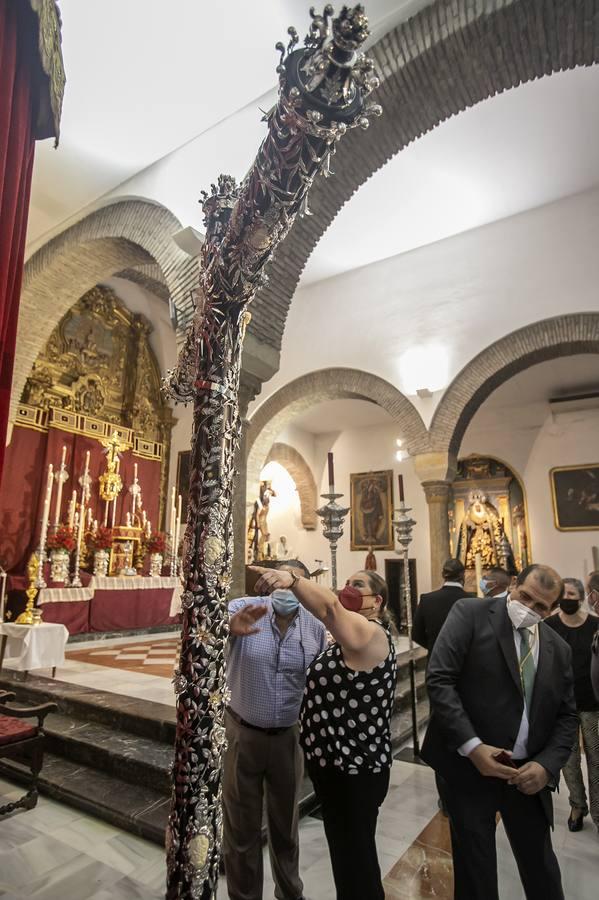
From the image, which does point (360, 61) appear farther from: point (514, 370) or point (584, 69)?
point (514, 370)

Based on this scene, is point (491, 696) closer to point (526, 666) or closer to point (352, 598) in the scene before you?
point (526, 666)

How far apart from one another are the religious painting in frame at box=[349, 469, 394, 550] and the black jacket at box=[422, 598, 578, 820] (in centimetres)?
1060

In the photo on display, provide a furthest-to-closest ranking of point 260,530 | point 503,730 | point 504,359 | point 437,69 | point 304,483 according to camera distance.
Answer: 1. point 304,483
2. point 260,530
3. point 504,359
4. point 437,69
5. point 503,730

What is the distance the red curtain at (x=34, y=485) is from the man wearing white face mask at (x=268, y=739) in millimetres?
7648

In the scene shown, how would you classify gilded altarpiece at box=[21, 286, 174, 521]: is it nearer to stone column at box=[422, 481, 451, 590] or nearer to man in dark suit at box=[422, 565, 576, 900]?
stone column at box=[422, 481, 451, 590]

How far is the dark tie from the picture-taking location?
80.4 inches

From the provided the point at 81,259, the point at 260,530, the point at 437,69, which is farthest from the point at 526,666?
the point at 260,530

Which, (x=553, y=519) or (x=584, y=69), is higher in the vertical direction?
(x=584, y=69)

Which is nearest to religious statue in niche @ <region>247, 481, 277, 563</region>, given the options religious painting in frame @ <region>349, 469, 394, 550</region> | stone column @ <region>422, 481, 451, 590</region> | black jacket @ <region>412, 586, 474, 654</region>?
religious painting in frame @ <region>349, 469, 394, 550</region>

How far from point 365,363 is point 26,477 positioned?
6.48 metres

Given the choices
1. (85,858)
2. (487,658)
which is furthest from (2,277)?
(85,858)

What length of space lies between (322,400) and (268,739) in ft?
24.6

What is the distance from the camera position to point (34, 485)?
9.46 metres

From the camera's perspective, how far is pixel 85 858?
8.56 ft
